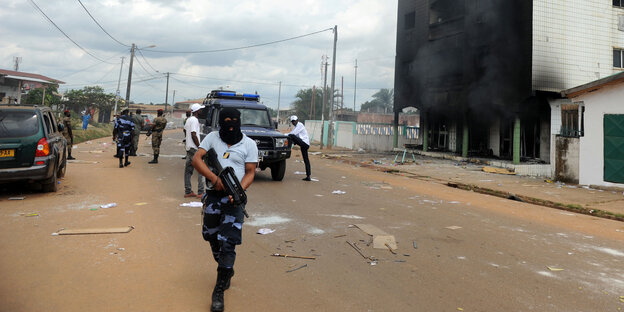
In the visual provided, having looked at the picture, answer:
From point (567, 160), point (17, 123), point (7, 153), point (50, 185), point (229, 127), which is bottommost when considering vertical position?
point (50, 185)

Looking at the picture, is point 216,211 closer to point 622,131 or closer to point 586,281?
point 586,281

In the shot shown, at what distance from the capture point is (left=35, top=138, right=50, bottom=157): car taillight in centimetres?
675

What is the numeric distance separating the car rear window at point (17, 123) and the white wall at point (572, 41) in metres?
16.8

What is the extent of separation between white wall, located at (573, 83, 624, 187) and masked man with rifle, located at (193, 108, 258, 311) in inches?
438

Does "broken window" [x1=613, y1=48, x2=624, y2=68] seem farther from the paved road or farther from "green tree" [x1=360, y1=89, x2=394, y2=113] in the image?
"green tree" [x1=360, y1=89, x2=394, y2=113]

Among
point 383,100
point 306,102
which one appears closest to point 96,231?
point 306,102

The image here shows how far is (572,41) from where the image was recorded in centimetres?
1680

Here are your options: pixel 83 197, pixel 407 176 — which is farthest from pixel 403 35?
pixel 83 197

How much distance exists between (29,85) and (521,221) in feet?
135

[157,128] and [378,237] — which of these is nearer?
[378,237]

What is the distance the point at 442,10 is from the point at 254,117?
53.2 feet

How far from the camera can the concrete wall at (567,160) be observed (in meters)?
11.5

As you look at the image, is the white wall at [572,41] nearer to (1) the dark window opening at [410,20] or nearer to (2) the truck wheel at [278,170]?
(1) the dark window opening at [410,20]

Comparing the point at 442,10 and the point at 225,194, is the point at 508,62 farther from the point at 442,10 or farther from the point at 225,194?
the point at 225,194
